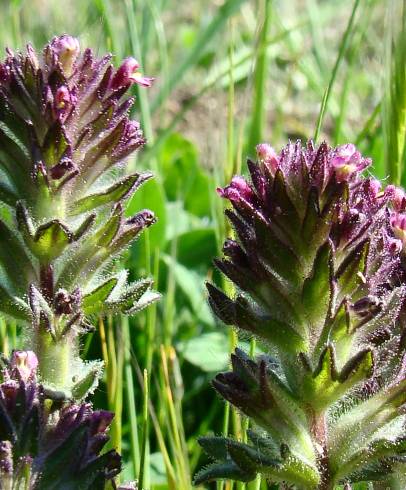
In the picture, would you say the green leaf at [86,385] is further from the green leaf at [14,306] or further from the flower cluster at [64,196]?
the green leaf at [14,306]

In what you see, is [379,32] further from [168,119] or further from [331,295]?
[331,295]

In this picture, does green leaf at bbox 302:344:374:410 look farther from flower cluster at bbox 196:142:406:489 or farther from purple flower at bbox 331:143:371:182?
purple flower at bbox 331:143:371:182

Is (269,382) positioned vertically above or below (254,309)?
below

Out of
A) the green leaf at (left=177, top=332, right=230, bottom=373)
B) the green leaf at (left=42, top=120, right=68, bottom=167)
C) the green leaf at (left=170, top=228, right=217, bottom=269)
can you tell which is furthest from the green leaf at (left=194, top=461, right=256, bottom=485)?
the green leaf at (left=170, top=228, right=217, bottom=269)

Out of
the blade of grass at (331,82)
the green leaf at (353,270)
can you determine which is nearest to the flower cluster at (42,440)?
the green leaf at (353,270)

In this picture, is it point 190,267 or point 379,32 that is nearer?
point 190,267

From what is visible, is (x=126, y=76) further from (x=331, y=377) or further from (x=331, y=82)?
(x=331, y=377)

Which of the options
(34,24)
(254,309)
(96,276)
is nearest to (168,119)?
(34,24)

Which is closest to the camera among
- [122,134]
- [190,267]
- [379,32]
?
[122,134]
